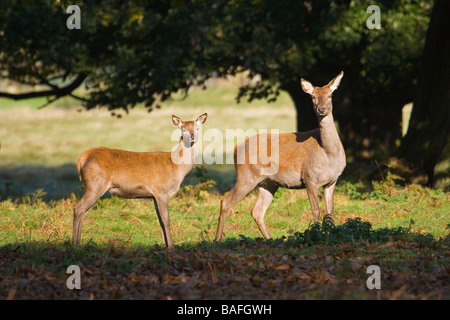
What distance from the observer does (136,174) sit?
10.1m

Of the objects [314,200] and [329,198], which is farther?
[329,198]

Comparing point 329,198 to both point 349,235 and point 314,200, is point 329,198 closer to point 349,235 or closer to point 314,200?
point 314,200

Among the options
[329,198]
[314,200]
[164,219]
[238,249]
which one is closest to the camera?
[238,249]

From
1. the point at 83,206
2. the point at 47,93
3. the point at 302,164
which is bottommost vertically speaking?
the point at 83,206

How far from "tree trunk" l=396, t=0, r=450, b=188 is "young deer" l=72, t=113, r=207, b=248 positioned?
5.40m

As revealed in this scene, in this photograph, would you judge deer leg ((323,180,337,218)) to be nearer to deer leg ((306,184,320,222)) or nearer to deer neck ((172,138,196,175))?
deer leg ((306,184,320,222))

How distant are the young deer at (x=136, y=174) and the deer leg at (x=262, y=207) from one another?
140 centimetres

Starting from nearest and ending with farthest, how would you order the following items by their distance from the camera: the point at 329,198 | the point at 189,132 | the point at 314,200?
1. the point at 189,132
2. the point at 314,200
3. the point at 329,198

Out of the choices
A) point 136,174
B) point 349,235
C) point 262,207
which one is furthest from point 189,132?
point 349,235

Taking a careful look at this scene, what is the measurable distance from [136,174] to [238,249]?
211 centimetres

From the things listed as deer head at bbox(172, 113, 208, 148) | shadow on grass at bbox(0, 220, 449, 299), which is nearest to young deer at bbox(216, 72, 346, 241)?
deer head at bbox(172, 113, 208, 148)

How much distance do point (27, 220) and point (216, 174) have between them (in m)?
12.8

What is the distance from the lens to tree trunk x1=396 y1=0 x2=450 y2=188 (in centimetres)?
1371
